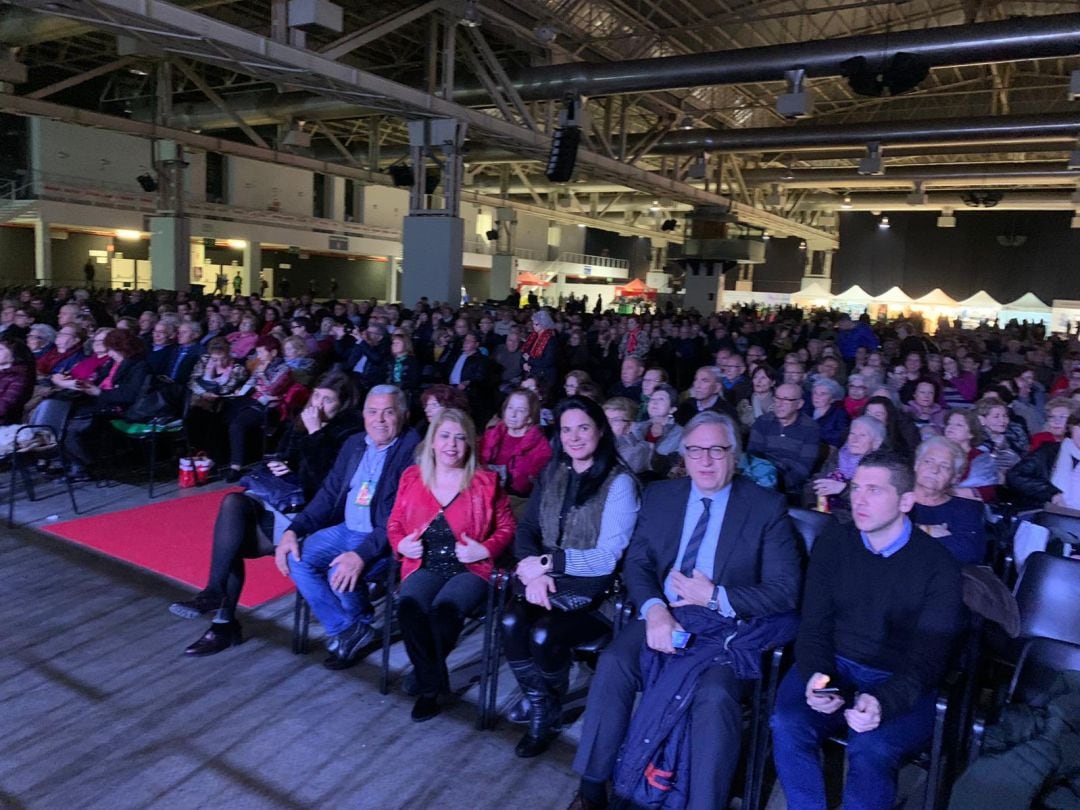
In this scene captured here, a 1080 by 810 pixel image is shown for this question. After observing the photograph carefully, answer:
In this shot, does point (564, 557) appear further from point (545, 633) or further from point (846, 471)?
point (846, 471)

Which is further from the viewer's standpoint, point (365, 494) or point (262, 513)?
point (262, 513)

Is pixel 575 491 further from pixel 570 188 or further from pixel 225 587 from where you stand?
pixel 570 188

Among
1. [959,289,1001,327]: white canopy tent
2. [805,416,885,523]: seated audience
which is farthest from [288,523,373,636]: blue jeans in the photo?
[959,289,1001,327]: white canopy tent

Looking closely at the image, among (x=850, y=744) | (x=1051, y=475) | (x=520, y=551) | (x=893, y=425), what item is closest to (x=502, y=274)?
(x=893, y=425)

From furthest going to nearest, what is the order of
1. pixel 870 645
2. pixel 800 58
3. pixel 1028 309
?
pixel 1028 309
pixel 800 58
pixel 870 645

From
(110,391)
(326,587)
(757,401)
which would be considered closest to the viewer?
(326,587)

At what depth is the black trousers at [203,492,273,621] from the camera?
3.28 metres

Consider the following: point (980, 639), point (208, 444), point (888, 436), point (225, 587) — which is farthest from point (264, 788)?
point (208, 444)

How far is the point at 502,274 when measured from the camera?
28734mm

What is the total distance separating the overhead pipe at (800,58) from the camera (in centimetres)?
854

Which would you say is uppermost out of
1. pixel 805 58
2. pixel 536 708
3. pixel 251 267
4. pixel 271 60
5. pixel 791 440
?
pixel 805 58

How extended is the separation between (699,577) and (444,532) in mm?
1039

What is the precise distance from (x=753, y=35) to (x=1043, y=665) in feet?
47.0

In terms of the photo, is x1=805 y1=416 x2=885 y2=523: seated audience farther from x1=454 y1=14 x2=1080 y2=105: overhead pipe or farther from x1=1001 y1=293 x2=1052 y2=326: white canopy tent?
x1=1001 y1=293 x2=1052 y2=326: white canopy tent
